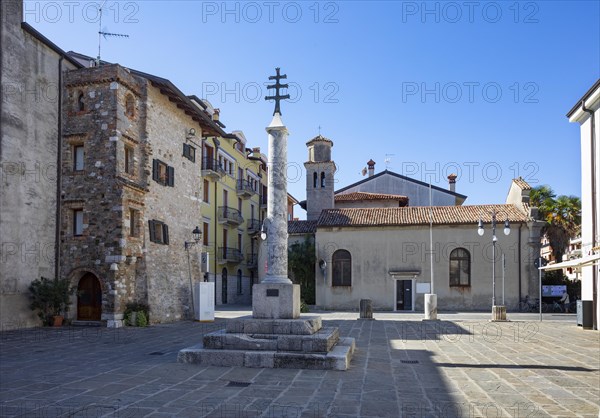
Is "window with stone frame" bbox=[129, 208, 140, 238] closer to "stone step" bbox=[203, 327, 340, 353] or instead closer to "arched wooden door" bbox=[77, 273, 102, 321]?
"arched wooden door" bbox=[77, 273, 102, 321]

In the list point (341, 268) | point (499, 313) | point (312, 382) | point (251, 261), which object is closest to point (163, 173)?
point (341, 268)

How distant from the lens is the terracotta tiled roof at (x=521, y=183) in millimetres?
31078

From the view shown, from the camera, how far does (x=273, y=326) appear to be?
10.2m

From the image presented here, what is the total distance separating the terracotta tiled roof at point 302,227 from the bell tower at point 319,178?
9.67 ft

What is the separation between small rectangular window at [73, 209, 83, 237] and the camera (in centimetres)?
1872

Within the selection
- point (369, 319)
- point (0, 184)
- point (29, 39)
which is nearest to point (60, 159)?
point (0, 184)

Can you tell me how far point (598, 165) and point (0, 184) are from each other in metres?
19.3

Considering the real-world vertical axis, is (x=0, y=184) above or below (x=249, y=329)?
above

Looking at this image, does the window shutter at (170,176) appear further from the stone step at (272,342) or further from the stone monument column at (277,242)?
the stone step at (272,342)

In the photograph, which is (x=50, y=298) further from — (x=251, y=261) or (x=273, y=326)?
(x=251, y=261)

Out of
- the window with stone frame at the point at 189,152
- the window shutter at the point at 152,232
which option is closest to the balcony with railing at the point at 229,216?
the window with stone frame at the point at 189,152

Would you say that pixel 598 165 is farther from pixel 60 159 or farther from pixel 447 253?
pixel 60 159

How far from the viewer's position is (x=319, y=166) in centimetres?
3853

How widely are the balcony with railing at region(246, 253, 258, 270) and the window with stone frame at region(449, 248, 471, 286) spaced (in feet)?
54.4
